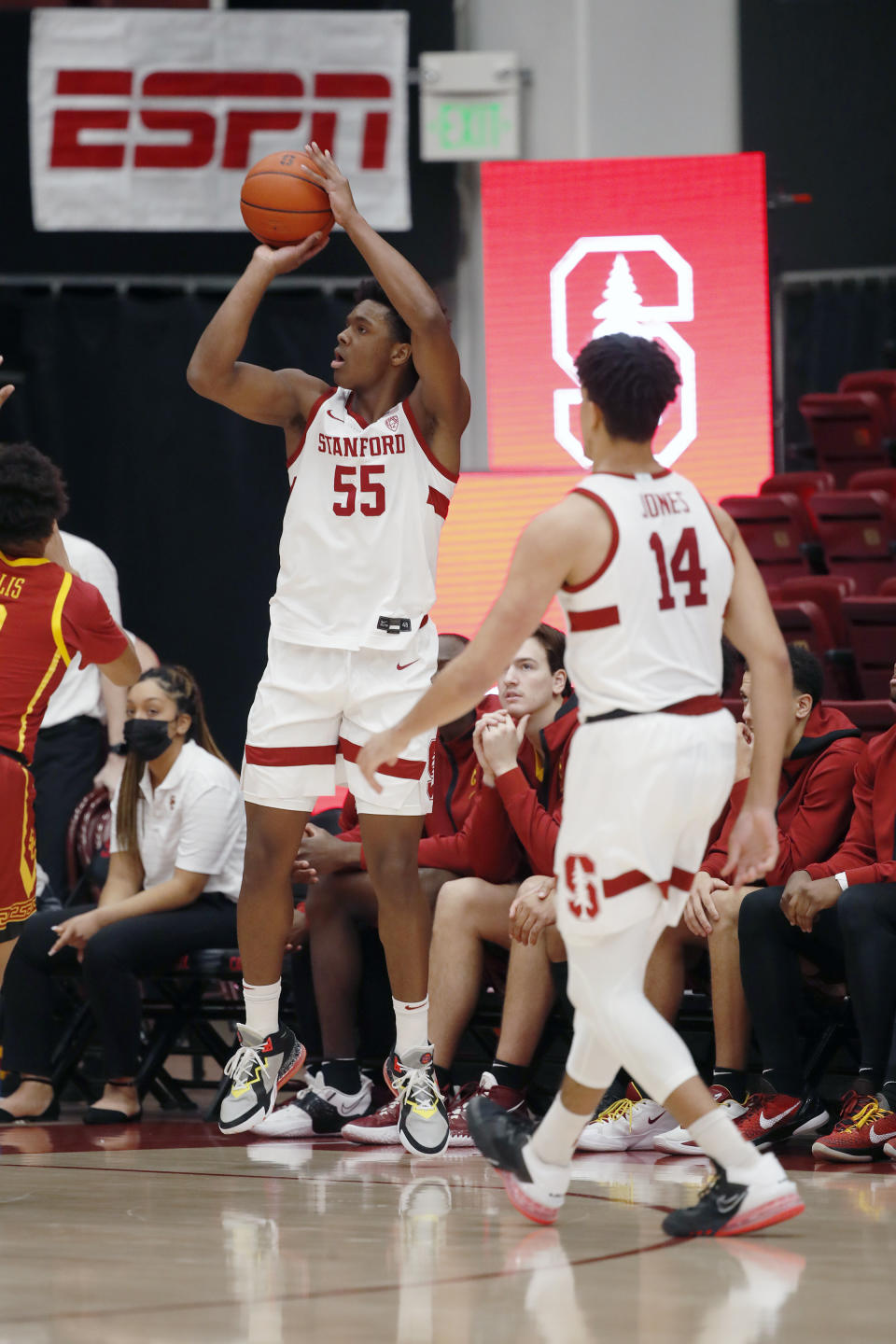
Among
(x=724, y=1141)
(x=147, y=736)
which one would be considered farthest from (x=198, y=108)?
(x=724, y=1141)

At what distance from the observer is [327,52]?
383 inches

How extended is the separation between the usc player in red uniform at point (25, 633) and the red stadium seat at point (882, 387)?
6.38 metres

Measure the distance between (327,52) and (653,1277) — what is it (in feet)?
27.3

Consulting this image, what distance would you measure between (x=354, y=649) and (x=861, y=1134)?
1693 millimetres

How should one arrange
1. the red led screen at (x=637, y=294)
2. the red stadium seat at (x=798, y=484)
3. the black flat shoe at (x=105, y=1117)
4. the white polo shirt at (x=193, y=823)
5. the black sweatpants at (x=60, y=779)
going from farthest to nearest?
1. the red stadium seat at (x=798, y=484)
2. the red led screen at (x=637, y=294)
3. the black sweatpants at (x=60, y=779)
4. the white polo shirt at (x=193, y=823)
5. the black flat shoe at (x=105, y=1117)

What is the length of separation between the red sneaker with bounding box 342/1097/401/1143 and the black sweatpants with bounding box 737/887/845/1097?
985 mm

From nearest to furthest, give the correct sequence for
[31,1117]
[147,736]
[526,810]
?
[526,810]
[31,1117]
[147,736]

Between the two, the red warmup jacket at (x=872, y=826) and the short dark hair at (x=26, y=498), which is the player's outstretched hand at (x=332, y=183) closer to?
the short dark hair at (x=26, y=498)

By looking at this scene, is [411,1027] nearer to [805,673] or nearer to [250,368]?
[805,673]

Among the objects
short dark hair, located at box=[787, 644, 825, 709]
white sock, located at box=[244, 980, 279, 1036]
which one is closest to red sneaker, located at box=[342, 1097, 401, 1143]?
white sock, located at box=[244, 980, 279, 1036]

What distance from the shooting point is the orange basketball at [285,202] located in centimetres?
418

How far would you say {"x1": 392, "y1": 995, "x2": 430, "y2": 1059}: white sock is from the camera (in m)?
4.30

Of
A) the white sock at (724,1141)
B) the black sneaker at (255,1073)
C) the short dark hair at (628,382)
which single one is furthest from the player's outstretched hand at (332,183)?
the white sock at (724,1141)

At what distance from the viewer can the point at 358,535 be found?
4.23m
